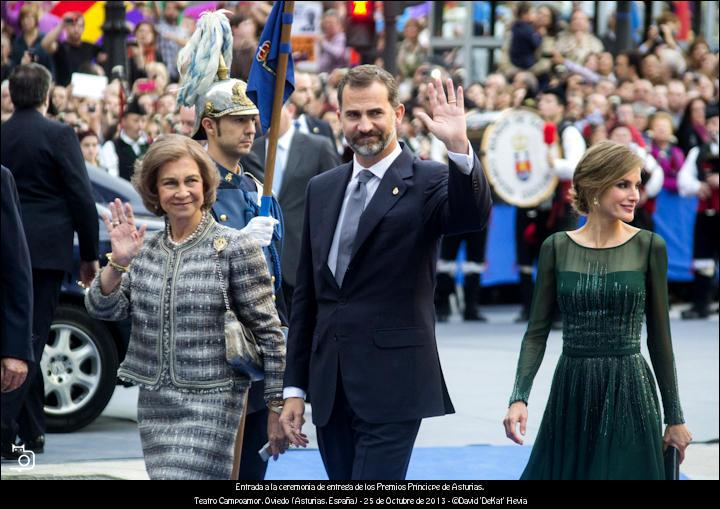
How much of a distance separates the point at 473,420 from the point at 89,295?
5.59 m

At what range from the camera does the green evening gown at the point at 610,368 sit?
245 inches

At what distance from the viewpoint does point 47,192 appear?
936 cm

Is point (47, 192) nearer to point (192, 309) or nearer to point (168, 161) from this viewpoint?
point (168, 161)

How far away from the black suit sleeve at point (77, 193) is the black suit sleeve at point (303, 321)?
333cm

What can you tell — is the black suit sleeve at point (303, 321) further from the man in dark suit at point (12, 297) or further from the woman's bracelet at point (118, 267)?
the man in dark suit at point (12, 297)

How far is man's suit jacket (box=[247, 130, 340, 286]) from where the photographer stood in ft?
33.6

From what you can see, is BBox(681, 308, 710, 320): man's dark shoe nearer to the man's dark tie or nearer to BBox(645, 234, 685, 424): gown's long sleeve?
BBox(645, 234, 685, 424): gown's long sleeve

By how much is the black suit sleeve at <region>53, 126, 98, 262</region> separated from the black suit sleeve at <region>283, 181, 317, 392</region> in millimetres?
3329

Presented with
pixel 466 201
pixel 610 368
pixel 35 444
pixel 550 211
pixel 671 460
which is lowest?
pixel 35 444

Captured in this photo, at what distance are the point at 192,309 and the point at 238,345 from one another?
23cm

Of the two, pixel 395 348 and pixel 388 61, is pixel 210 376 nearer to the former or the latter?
pixel 395 348

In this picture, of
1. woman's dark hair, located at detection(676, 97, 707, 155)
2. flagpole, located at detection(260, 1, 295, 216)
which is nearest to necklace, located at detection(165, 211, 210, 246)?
flagpole, located at detection(260, 1, 295, 216)

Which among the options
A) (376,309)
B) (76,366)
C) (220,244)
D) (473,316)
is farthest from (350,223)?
(473,316)

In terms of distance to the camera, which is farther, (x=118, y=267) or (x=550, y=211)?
(x=550, y=211)
